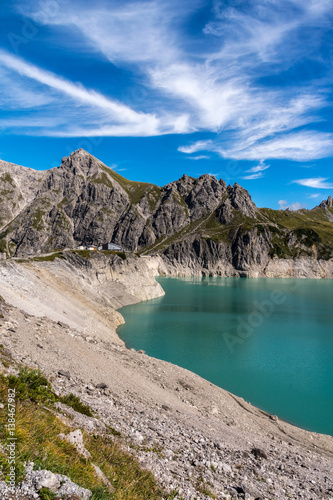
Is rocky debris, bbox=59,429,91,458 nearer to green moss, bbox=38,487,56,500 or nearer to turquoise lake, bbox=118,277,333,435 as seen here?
green moss, bbox=38,487,56,500

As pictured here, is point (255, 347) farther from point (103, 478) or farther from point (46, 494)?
point (46, 494)

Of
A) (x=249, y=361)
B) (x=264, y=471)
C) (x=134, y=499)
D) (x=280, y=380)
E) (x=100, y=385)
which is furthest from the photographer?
(x=249, y=361)

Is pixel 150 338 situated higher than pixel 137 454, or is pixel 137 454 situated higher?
pixel 137 454

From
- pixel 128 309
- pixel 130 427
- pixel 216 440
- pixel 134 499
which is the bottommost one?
pixel 128 309

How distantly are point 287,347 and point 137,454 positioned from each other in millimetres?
41858

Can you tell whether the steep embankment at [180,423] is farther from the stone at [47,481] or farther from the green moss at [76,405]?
the stone at [47,481]

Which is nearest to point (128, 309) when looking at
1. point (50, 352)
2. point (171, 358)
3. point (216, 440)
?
point (171, 358)

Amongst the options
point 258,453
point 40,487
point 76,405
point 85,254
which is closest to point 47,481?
point 40,487

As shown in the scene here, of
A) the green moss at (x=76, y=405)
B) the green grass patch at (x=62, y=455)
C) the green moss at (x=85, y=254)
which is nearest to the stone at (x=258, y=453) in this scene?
the green grass patch at (x=62, y=455)

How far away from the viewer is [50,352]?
66.0 feet

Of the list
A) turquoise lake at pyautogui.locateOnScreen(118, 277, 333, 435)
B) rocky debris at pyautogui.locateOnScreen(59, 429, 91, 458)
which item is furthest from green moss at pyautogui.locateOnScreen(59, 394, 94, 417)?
turquoise lake at pyautogui.locateOnScreen(118, 277, 333, 435)

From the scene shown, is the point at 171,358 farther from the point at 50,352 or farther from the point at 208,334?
the point at 50,352

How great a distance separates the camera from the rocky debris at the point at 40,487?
16.6 feet

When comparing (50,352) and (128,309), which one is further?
(128,309)
